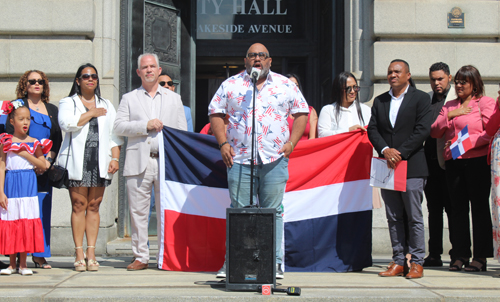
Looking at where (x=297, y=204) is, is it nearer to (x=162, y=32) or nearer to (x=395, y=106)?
(x=395, y=106)

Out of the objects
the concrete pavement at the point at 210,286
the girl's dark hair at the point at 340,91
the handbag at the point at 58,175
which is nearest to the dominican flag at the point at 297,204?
the concrete pavement at the point at 210,286

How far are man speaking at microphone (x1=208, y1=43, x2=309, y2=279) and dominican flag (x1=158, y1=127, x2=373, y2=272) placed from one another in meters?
0.76

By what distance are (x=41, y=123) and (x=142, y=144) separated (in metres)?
1.18

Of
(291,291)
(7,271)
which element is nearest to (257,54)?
(291,291)

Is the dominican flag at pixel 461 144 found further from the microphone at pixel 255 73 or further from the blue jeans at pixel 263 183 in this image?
the microphone at pixel 255 73

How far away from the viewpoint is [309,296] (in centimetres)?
457

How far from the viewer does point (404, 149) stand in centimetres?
554

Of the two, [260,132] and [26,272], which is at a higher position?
[260,132]

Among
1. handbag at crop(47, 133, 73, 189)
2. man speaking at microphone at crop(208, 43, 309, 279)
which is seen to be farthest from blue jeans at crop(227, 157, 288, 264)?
handbag at crop(47, 133, 73, 189)

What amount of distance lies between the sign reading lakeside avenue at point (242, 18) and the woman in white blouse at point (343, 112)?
14.4 ft

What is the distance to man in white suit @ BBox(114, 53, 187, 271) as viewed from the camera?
5988mm

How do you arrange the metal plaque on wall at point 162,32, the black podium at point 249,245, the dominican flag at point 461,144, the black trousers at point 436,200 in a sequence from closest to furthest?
the black podium at point 249,245
the dominican flag at point 461,144
the black trousers at point 436,200
the metal plaque on wall at point 162,32

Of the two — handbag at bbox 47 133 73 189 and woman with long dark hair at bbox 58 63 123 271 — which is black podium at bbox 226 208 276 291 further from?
handbag at bbox 47 133 73 189

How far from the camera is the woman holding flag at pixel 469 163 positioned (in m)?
5.98
